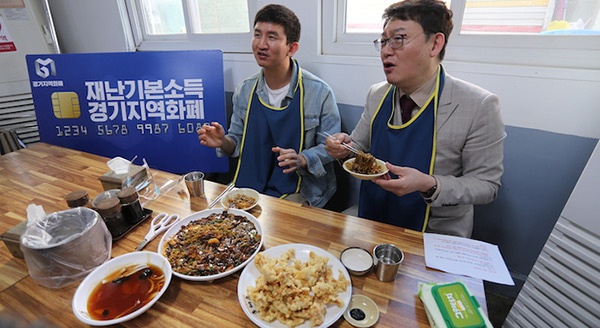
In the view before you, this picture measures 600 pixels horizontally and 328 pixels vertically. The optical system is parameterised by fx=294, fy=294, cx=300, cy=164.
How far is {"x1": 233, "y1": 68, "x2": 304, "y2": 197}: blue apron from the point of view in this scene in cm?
204

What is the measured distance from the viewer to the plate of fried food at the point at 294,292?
0.85m

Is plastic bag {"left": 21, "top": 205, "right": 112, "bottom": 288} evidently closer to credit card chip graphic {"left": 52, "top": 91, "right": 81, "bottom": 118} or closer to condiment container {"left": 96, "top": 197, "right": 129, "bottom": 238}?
condiment container {"left": 96, "top": 197, "right": 129, "bottom": 238}

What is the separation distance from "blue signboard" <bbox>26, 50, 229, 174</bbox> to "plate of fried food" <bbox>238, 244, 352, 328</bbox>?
74.9 inches

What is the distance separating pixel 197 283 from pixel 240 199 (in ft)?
1.63

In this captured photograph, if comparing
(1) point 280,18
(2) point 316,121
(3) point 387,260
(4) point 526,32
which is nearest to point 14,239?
(3) point 387,260

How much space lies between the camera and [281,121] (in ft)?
6.75

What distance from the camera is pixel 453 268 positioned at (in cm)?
103

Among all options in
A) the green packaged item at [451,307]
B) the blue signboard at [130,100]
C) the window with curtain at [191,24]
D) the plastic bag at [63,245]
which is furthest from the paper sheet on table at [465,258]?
the window with curtain at [191,24]

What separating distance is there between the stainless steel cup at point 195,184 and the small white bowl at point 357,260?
0.80 m

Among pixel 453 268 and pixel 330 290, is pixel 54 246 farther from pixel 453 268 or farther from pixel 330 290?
pixel 453 268

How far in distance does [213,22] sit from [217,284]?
264 centimetres

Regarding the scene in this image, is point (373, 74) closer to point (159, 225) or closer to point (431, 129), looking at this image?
point (431, 129)

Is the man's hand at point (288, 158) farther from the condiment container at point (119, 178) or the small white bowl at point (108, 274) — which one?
the small white bowl at point (108, 274)

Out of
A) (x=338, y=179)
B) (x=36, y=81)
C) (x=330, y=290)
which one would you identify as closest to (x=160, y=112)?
(x=36, y=81)
